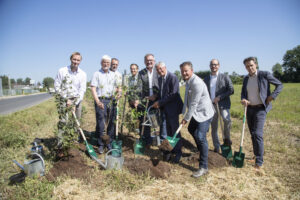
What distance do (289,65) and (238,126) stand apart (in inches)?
3878

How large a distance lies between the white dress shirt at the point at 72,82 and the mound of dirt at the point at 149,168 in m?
1.84

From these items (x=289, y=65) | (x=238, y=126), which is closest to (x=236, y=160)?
(x=238, y=126)

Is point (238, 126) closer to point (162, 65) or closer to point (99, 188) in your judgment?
point (162, 65)

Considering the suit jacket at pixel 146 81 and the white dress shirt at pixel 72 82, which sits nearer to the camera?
the white dress shirt at pixel 72 82

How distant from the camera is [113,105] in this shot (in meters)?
4.57

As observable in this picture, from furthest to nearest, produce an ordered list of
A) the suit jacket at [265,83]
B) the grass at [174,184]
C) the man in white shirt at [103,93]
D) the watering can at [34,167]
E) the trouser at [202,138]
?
the man in white shirt at [103,93] → the suit jacket at [265,83] → the trouser at [202,138] → the watering can at [34,167] → the grass at [174,184]

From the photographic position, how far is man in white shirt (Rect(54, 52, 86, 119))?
4.00 m

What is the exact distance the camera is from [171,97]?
406cm

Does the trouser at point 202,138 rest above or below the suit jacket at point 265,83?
below

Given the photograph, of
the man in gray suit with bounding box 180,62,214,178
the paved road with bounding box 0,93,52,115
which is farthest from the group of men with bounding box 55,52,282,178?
the paved road with bounding box 0,93,52,115

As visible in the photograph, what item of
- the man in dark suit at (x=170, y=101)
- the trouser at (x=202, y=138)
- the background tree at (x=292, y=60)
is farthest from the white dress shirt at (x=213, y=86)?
the background tree at (x=292, y=60)

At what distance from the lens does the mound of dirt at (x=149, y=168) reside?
340 cm

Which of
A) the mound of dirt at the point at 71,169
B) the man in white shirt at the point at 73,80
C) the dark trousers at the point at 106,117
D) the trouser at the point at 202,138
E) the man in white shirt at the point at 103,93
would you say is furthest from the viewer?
the dark trousers at the point at 106,117

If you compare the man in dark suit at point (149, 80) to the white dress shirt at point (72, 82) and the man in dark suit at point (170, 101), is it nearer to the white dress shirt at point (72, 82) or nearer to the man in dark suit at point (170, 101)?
the man in dark suit at point (170, 101)
